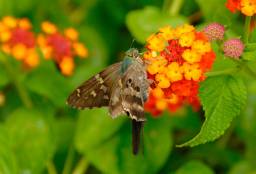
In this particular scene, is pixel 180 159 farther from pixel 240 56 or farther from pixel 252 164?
pixel 240 56

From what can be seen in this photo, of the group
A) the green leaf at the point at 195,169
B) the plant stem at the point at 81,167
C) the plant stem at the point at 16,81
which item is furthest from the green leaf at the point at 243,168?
the plant stem at the point at 16,81

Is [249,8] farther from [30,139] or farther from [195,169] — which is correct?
[30,139]

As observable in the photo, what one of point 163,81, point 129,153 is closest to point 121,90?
point 163,81

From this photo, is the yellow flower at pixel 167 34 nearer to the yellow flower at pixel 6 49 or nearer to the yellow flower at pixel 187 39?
the yellow flower at pixel 187 39

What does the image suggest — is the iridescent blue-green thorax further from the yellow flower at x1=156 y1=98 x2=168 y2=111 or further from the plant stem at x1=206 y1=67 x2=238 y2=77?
the yellow flower at x1=156 y1=98 x2=168 y2=111

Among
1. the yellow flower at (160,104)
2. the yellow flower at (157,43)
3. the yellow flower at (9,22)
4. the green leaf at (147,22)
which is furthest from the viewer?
the yellow flower at (9,22)

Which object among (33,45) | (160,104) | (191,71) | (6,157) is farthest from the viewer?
(33,45)

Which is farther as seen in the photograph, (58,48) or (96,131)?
(58,48)

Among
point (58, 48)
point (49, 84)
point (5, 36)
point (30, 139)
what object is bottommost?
point (30, 139)

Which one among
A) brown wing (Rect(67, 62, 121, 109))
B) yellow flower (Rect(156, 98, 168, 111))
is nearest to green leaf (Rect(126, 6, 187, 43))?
yellow flower (Rect(156, 98, 168, 111))
